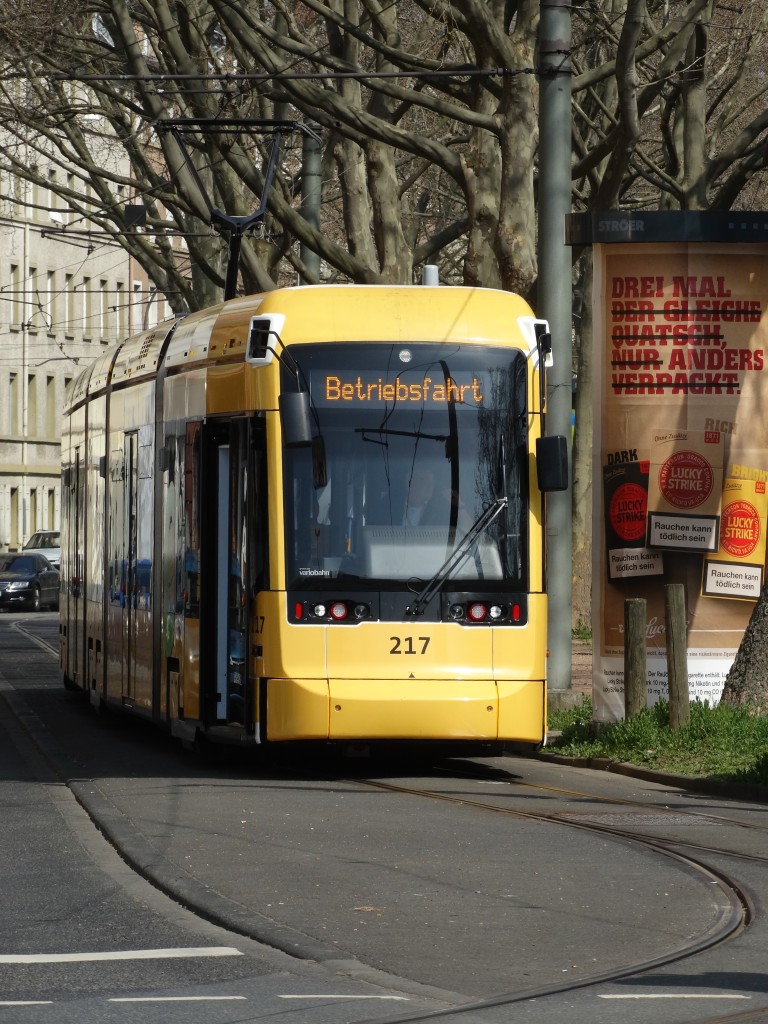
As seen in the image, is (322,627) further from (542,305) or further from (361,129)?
(361,129)

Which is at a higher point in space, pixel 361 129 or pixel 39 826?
pixel 361 129

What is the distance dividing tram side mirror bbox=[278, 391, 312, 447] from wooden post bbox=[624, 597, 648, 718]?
10.2ft

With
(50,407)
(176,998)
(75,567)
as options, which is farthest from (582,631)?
(50,407)

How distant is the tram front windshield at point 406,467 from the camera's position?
43.6 ft

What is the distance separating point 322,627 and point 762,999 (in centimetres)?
672

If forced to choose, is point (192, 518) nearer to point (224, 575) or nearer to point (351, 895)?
point (224, 575)

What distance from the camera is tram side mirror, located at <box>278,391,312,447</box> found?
13.2 m

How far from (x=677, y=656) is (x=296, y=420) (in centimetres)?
344

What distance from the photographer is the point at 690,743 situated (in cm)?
1448

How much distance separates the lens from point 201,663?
14.2m

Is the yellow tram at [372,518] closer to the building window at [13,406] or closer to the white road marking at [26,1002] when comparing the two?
the white road marking at [26,1002]

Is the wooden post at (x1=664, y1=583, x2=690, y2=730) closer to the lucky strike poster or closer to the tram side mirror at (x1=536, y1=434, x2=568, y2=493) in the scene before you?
the lucky strike poster

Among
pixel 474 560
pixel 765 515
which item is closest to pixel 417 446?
pixel 474 560

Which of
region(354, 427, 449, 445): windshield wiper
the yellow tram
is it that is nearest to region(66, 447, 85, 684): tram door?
the yellow tram
